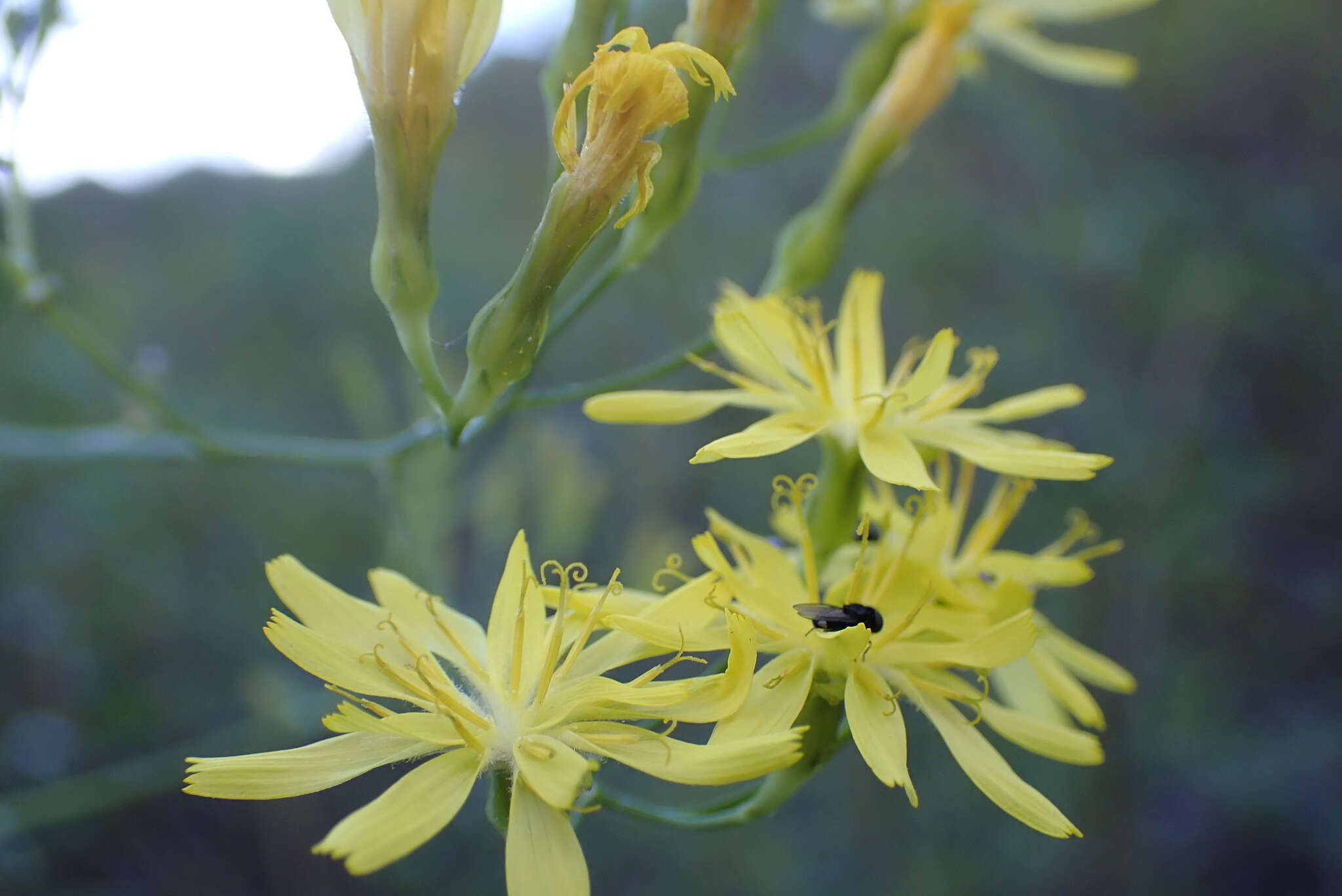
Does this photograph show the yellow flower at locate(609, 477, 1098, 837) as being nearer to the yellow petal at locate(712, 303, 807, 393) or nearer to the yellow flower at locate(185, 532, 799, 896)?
the yellow flower at locate(185, 532, 799, 896)

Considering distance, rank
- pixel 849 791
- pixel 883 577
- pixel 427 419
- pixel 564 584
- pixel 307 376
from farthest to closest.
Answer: pixel 307 376 → pixel 849 791 → pixel 427 419 → pixel 883 577 → pixel 564 584

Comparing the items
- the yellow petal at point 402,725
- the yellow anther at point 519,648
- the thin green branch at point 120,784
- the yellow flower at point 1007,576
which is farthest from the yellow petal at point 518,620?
the thin green branch at point 120,784

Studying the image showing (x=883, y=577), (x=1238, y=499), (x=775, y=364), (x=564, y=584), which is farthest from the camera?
(x=1238, y=499)

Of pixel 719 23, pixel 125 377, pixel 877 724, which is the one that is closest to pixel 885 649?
pixel 877 724

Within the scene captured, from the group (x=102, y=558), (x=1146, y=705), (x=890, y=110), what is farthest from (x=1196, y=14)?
(x=102, y=558)

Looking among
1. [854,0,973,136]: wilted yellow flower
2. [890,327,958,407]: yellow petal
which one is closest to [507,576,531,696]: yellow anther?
[890,327,958,407]: yellow petal

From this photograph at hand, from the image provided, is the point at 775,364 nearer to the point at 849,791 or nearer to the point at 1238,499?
the point at 849,791
